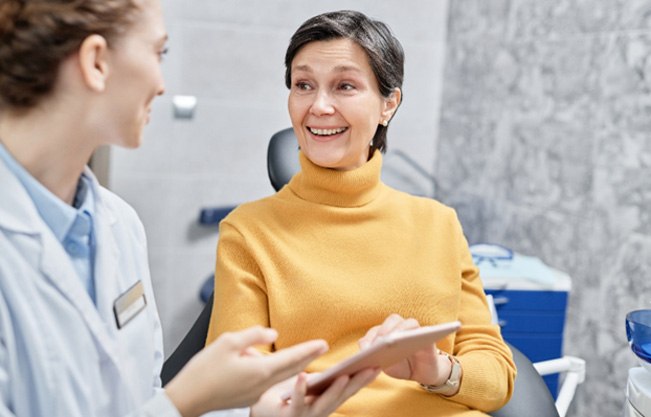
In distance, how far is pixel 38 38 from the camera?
895mm

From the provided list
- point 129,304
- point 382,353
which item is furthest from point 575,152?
point 129,304

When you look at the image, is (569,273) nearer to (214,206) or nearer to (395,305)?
(395,305)

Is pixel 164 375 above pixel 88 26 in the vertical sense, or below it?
below

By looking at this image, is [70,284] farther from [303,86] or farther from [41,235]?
[303,86]

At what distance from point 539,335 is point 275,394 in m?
1.32

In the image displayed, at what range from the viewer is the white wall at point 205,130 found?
3023mm

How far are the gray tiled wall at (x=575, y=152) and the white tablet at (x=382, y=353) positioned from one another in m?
1.27

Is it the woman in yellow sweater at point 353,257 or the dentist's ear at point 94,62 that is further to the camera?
the woman in yellow sweater at point 353,257

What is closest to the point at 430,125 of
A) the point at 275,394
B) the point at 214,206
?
the point at 214,206

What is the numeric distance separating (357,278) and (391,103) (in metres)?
0.42

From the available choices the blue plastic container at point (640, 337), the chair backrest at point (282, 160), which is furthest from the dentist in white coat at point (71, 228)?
the chair backrest at point (282, 160)

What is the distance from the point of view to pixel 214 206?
3152 mm

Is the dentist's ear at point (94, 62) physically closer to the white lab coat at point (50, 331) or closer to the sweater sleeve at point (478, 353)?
the white lab coat at point (50, 331)

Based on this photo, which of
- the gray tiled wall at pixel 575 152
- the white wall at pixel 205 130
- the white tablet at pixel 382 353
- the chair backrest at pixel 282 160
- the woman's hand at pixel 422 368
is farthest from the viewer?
the white wall at pixel 205 130
